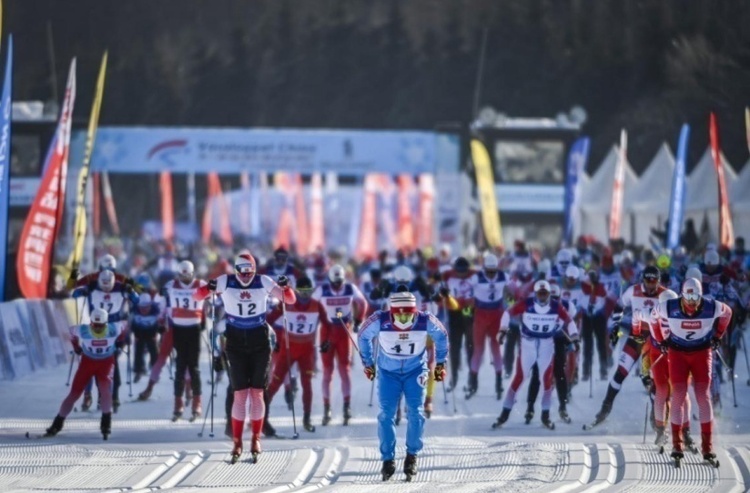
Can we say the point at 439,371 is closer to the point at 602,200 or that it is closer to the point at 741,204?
the point at 741,204

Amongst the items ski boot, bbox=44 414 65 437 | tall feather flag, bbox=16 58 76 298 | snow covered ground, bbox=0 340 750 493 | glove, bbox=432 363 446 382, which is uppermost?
tall feather flag, bbox=16 58 76 298

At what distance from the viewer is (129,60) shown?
7119 centimetres

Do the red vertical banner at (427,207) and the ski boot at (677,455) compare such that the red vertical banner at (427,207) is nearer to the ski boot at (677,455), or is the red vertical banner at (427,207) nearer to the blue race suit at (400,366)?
the ski boot at (677,455)

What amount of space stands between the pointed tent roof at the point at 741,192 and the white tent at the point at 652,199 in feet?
12.5

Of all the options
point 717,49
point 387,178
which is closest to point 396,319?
point 717,49

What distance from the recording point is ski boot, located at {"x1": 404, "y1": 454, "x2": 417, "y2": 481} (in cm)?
1355

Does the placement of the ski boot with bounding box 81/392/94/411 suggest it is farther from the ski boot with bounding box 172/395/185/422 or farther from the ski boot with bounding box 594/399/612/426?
the ski boot with bounding box 594/399/612/426

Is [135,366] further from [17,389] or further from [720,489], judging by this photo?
[720,489]

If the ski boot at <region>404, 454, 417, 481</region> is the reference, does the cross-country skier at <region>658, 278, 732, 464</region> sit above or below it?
above

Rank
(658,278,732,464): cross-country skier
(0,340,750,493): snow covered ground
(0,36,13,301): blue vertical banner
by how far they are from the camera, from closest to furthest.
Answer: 1. (0,340,750,493): snow covered ground
2. (658,278,732,464): cross-country skier
3. (0,36,13,301): blue vertical banner

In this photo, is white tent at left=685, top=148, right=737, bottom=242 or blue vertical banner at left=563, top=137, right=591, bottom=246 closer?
blue vertical banner at left=563, top=137, right=591, bottom=246

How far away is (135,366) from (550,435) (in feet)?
27.0

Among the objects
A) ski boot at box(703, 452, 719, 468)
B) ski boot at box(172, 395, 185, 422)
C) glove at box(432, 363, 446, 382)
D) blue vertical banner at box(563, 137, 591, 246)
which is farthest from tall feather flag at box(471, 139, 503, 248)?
glove at box(432, 363, 446, 382)

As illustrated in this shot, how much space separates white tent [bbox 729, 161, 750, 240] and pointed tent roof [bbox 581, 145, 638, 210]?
727 cm
